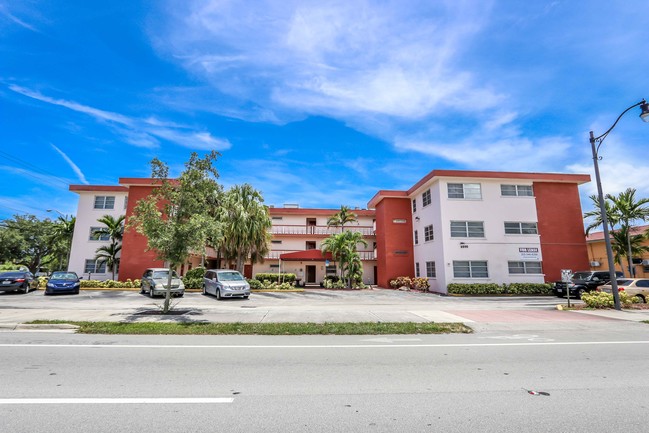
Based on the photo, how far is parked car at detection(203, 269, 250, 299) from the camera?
19.6m

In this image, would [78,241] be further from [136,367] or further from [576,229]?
[576,229]

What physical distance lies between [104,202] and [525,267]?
36895 mm

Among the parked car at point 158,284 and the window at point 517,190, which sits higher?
the window at point 517,190

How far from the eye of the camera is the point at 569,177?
27250 millimetres

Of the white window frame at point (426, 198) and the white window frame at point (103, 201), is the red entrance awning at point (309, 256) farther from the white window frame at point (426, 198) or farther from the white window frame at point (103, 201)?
the white window frame at point (103, 201)

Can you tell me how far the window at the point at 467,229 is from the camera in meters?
25.7

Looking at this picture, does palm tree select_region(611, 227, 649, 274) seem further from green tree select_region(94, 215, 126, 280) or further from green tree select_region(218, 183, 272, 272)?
green tree select_region(94, 215, 126, 280)

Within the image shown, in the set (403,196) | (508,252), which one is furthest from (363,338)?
(403,196)

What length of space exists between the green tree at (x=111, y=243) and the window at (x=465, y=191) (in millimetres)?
27719

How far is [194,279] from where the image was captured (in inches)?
991

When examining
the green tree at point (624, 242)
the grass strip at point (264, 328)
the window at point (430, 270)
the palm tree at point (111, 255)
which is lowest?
the grass strip at point (264, 328)

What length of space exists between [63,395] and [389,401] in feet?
13.9

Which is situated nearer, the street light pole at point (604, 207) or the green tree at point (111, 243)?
the street light pole at point (604, 207)

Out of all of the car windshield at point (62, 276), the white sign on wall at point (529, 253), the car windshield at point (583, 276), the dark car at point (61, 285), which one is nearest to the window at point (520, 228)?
the white sign on wall at point (529, 253)
